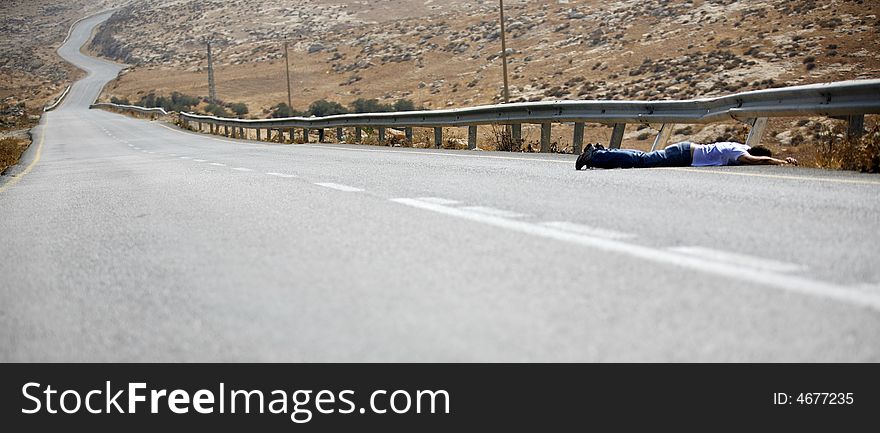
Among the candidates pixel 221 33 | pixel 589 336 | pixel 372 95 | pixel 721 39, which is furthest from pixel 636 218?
pixel 221 33

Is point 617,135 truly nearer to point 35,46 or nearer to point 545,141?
point 545,141

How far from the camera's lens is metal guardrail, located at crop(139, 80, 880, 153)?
1205 centimetres

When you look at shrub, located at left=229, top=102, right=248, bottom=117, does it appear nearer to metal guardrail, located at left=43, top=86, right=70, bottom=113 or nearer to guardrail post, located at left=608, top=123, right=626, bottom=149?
metal guardrail, located at left=43, top=86, right=70, bottom=113

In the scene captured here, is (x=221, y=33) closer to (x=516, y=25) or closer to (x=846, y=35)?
(x=516, y=25)

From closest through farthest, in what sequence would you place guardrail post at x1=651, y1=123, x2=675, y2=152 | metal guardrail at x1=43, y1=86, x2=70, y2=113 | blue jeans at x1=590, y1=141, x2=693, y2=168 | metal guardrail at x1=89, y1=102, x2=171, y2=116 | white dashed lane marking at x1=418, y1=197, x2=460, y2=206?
white dashed lane marking at x1=418, y1=197, x2=460, y2=206 → blue jeans at x1=590, y1=141, x2=693, y2=168 → guardrail post at x1=651, y1=123, x2=675, y2=152 → metal guardrail at x1=89, y1=102, x2=171, y2=116 → metal guardrail at x1=43, y1=86, x2=70, y2=113

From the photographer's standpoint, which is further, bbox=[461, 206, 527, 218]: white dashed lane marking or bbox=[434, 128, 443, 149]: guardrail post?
bbox=[434, 128, 443, 149]: guardrail post

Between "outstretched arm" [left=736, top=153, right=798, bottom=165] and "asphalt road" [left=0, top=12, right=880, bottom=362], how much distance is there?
4.38 ft

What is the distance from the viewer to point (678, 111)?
1547cm

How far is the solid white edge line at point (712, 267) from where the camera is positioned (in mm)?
4250

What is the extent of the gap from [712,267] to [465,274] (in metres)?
1.29

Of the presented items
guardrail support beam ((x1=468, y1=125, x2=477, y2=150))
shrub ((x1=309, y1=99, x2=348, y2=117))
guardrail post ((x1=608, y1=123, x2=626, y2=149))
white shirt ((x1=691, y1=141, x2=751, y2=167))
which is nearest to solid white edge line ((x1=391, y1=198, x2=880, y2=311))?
white shirt ((x1=691, y1=141, x2=751, y2=167))

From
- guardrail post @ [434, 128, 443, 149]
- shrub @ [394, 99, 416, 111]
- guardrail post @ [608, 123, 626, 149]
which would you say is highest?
guardrail post @ [608, 123, 626, 149]
